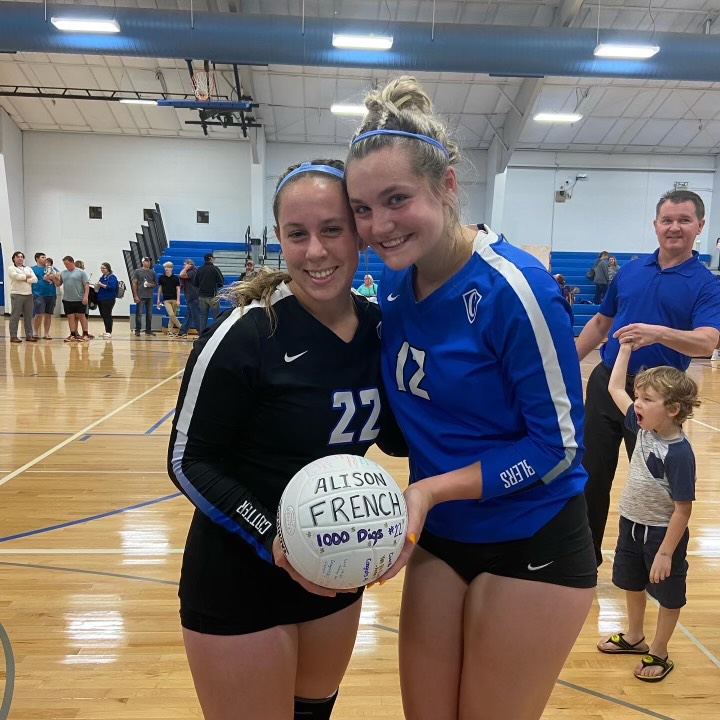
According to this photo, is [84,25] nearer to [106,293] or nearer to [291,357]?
[106,293]

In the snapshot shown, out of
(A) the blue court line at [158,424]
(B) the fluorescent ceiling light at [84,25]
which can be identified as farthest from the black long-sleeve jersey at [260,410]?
(B) the fluorescent ceiling light at [84,25]

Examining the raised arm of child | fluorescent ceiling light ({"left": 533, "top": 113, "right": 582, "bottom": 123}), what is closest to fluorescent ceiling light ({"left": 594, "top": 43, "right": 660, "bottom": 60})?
fluorescent ceiling light ({"left": 533, "top": 113, "right": 582, "bottom": 123})

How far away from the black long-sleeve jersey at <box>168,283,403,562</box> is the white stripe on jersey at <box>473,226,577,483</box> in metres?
0.42

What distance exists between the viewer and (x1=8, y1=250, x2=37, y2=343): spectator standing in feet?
38.1

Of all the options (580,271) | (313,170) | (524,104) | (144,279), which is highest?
(524,104)

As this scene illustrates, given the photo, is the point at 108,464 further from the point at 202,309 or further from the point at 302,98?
the point at 302,98

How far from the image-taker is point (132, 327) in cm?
1753

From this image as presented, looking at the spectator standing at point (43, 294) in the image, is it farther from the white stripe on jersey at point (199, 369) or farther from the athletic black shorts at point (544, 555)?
the athletic black shorts at point (544, 555)

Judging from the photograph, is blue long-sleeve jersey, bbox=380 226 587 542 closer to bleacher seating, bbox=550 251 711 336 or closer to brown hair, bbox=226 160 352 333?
brown hair, bbox=226 160 352 333

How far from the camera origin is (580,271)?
803 inches

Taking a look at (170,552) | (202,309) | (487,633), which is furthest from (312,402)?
(202,309)

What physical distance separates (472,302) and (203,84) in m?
16.7

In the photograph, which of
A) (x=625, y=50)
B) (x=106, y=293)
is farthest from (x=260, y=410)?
(x=106, y=293)

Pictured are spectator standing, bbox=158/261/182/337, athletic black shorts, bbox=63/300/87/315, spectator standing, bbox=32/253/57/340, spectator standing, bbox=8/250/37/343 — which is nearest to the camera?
spectator standing, bbox=8/250/37/343
